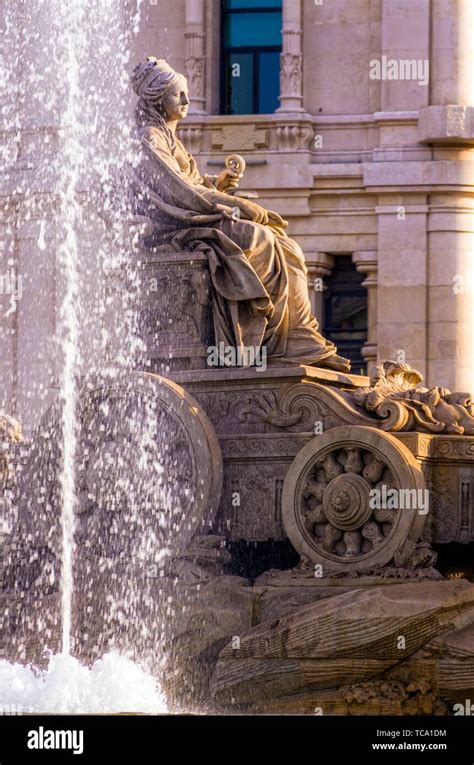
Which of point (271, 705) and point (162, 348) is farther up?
point (162, 348)

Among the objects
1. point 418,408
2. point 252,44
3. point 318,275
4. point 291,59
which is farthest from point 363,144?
point 418,408

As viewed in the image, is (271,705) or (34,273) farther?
(34,273)

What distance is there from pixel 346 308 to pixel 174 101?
53.8ft

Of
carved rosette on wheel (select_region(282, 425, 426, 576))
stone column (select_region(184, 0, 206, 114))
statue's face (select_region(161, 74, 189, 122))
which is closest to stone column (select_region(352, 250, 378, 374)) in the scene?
stone column (select_region(184, 0, 206, 114))

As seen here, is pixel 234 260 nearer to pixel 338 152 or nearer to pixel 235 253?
pixel 235 253

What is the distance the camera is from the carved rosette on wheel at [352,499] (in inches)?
730

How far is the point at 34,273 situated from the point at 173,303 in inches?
649

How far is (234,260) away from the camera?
64.4 feet

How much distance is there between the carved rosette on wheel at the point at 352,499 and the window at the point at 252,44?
746 inches

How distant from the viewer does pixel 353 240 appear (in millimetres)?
36688

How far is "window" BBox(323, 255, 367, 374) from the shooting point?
36656 millimetres
